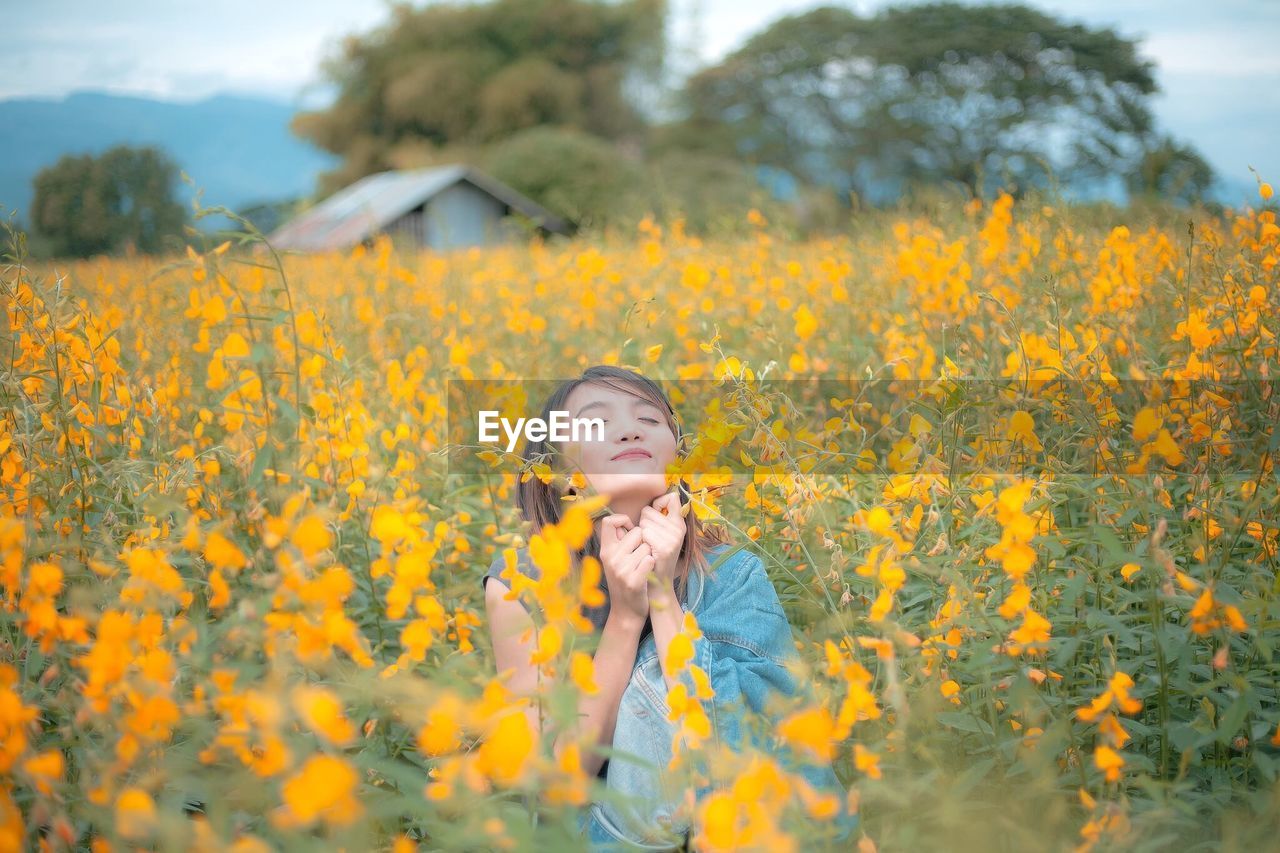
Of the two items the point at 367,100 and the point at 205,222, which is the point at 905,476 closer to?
the point at 205,222

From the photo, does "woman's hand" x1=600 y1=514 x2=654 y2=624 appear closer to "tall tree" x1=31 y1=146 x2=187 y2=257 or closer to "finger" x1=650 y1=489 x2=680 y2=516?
"finger" x1=650 y1=489 x2=680 y2=516

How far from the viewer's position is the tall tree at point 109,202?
11258mm

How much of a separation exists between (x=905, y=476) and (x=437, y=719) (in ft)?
4.00

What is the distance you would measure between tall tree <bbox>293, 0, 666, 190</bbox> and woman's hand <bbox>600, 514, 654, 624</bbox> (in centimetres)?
3840

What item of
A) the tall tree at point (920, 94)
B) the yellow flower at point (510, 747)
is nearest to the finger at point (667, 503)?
the yellow flower at point (510, 747)

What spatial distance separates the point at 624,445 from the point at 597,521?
17cm

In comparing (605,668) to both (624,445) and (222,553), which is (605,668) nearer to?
(624,445)

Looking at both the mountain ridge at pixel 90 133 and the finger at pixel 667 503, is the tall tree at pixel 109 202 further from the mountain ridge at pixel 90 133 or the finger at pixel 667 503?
the finger at pixel 667 503

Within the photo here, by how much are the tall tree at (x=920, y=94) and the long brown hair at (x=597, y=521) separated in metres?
32.9

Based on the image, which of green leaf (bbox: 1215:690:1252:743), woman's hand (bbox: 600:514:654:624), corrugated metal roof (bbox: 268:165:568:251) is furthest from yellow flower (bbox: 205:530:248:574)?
corrugated metal roof (bbox: 268:165:568:251)

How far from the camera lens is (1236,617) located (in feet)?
4.25

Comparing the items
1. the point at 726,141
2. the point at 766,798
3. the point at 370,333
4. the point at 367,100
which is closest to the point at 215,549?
the point at 766,798

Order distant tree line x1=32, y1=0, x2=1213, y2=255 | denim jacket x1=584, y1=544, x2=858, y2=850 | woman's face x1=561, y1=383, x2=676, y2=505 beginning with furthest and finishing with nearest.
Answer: distant tree line x1=32, y1=0, x2=1213, y2=255 → woman's face x1=561, y1=383, x2=676, y2=505 → denim jacket x1=584, y1=544, x2=858, y2=850

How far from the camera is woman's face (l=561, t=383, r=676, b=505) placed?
1.95m
